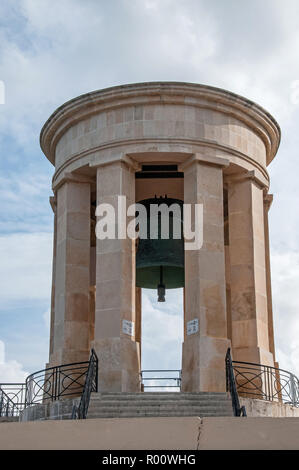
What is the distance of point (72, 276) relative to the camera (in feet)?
71.3

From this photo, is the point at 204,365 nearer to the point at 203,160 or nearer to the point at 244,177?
the point at 203,160

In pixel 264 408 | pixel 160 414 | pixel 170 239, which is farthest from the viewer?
pixel 170 239

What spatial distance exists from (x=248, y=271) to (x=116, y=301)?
157 inches

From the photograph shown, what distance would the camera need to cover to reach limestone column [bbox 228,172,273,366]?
21.1 metres

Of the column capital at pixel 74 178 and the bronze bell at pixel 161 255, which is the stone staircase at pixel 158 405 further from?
the column capital at pixel 74 178

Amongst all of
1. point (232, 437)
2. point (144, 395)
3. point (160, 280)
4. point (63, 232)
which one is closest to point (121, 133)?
point (63, 232)

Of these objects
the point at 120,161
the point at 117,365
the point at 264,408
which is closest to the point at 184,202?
the point at 120,161

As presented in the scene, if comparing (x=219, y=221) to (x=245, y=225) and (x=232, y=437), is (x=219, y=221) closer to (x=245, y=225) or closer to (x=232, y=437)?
(x=245, y=225)

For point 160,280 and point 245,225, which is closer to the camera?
point 245,225

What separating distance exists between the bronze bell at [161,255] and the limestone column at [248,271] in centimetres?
198

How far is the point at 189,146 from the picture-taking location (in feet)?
69.1

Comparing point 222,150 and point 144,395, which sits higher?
point 222,150

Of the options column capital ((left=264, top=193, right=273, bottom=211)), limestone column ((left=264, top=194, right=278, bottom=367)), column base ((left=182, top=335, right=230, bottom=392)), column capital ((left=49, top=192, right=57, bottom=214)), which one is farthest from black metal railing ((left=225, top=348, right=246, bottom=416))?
column capital ((left=49, top=192, right=57, bottom=214))
